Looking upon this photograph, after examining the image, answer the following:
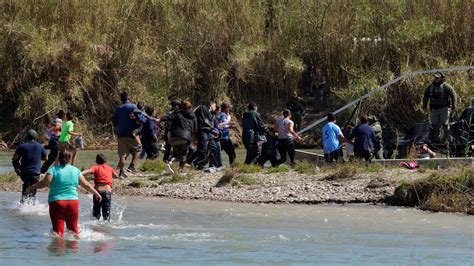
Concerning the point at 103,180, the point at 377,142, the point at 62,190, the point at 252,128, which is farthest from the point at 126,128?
the point at 62,190

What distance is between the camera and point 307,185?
822 inches

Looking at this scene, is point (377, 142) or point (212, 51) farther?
point (212, 51)

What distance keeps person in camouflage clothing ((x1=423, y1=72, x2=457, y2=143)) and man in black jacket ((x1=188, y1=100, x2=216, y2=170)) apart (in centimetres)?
421

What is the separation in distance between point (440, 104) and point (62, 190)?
10516mm

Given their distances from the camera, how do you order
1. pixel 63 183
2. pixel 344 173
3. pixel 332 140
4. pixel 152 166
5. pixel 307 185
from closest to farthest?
pixel 63 183 → pixel 307 185 → pixel 344 173 → pixel 332 140 → pixel 152 166

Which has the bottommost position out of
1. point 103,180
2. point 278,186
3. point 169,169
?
point 278,186

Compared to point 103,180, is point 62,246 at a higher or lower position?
lower

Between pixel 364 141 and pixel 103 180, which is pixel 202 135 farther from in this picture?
pixel 103 180

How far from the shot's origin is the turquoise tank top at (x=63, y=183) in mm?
14820

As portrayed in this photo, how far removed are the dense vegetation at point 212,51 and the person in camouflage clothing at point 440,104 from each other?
33.2ft

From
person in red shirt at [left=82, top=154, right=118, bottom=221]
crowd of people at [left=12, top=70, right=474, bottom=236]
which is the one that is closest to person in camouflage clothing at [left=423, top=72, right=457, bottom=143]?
crowd of people at [left=12, top=70, right=474, bottom=236]

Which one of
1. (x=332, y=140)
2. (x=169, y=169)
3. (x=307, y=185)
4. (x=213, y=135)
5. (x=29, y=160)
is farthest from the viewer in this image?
(x=213, y=135)

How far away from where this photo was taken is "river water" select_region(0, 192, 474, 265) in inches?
571

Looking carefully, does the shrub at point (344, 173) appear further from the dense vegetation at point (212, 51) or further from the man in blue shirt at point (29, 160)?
the dense vegetation at point (212, 51)
